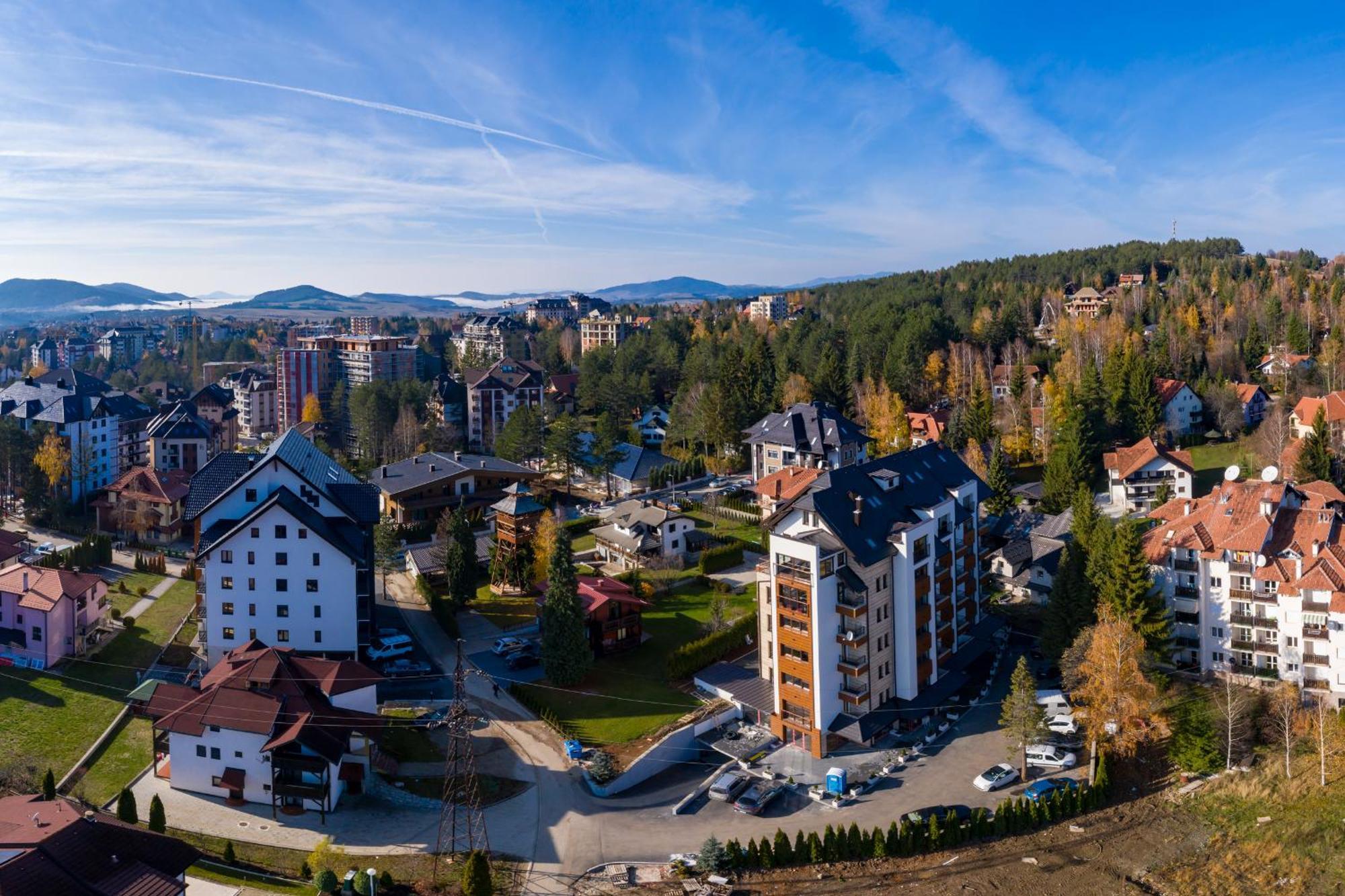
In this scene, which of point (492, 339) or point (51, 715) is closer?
point (51, 715)

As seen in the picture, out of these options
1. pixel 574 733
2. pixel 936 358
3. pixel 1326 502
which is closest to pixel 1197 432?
pixel 936 358

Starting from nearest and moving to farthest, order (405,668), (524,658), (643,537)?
1. (405,668)
2. (524,658)
3. (643,537)

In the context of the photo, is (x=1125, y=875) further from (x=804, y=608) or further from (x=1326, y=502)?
(x=1326, y=502)

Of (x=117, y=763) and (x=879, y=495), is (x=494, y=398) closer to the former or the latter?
(x=879, y=495)

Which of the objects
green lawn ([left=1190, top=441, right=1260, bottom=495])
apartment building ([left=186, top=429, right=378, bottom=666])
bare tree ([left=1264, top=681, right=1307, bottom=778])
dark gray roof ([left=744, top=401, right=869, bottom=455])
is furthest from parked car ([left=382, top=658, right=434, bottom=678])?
green lawn ([left=1190, top=441, right=1260, bottom=495])

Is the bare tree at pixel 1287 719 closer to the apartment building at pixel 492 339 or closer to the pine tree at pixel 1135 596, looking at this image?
the pine tree at pixel 1135 596

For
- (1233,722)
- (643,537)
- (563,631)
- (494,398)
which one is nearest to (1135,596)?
(1233,722)

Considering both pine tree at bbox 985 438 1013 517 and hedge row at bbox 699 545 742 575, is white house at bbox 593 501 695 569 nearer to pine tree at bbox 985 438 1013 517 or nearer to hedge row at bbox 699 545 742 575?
hedge row at bbox 699 545 742 575
